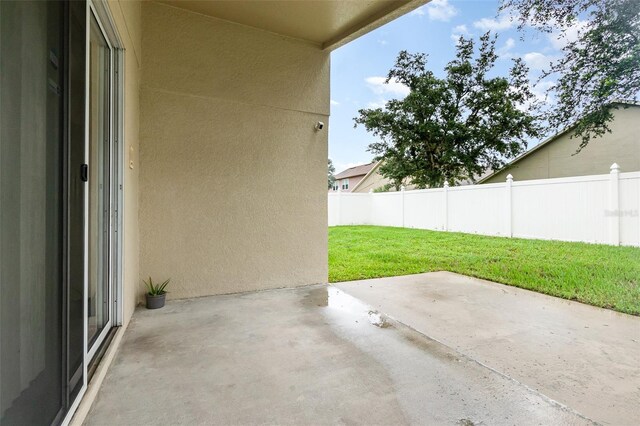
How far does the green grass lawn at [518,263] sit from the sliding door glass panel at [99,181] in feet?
10.3

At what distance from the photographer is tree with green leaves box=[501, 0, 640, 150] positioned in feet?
17.4

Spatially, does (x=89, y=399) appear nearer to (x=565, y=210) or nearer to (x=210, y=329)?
(x=210, y=329)

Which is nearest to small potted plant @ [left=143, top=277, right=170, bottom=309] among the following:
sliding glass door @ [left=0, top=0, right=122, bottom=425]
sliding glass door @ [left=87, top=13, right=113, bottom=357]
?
sliding glass door @ [left=87, top=13, right=113, bottom=357]

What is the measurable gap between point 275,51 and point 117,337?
11.9 ft

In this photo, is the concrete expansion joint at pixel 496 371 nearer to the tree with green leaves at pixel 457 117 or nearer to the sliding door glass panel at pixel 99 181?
the sliding door glass panel at pixel 99 181

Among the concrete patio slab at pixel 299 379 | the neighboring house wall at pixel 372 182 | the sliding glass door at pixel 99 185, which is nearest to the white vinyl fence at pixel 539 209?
the concrete patio slab at pixel 299 379

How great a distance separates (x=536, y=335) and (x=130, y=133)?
407cm

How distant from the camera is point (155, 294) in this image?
331cm

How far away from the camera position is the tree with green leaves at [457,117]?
1439cm

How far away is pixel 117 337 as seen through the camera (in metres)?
2.40

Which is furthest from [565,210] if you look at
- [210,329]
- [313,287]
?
[210,329]

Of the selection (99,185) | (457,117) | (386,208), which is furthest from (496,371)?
(457,117)

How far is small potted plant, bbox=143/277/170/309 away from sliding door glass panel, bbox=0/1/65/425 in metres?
2.01

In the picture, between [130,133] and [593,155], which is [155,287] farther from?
[593,155]
